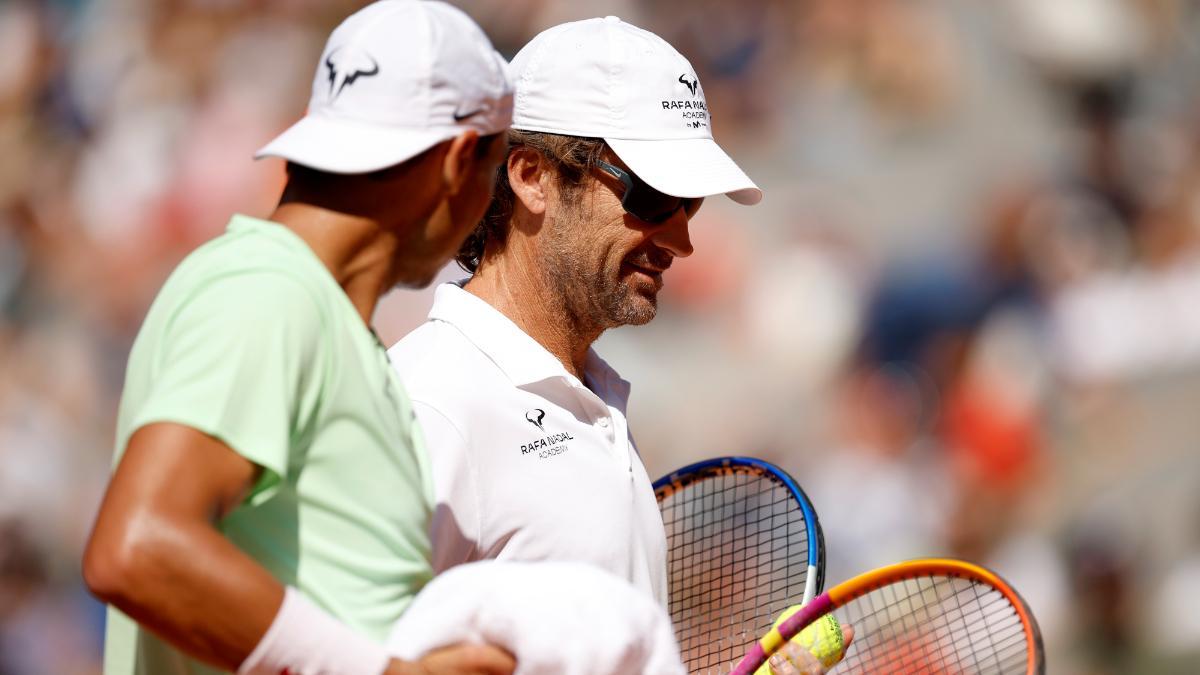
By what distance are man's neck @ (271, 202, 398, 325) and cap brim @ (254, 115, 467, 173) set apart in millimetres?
70

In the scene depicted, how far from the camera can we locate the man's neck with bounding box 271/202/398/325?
1837mm

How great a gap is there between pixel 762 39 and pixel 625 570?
6073 mm

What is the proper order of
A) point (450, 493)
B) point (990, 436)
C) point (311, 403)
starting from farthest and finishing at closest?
point (990, 436) < point (450, 493) < point (311, 403)

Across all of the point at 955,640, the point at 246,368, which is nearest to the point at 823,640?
the point at 955,640

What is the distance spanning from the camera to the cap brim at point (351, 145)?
1.78 m

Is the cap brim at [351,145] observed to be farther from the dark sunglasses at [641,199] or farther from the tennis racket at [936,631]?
the tennis racket at [936,631]

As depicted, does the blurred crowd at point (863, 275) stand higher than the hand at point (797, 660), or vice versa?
the hand at point (797, 660)

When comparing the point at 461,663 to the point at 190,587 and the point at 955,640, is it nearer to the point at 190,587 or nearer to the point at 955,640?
the point at 190,587

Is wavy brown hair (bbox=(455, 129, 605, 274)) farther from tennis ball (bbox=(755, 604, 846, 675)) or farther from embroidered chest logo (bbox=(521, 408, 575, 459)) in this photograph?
tennis ball (bbox=(755, 604, 846, 675))

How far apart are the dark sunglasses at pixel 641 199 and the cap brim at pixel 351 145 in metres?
0.99

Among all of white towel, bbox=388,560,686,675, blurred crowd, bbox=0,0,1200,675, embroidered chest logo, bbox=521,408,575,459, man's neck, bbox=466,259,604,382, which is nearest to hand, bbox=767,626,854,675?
embroidered chest logo, bbox=521,408,575,459

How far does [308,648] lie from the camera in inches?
65.5

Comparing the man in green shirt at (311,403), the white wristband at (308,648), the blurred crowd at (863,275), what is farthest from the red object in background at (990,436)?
the white wristband at (308,648)

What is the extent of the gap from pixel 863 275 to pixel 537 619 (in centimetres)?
632
